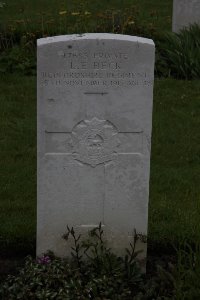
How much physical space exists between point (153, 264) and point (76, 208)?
0.72 meters

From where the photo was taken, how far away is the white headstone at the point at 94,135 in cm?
448

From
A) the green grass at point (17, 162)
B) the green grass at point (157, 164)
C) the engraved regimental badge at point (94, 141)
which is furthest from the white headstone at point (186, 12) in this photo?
the engraved regimental badge at point (94, 141)

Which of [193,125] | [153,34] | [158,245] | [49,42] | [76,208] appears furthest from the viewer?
[153,34]

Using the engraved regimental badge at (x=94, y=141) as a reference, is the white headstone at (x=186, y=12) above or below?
above

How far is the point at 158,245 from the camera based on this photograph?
5254 mm

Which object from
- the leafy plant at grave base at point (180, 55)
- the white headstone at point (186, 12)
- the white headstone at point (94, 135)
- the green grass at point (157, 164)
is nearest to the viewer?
the white headstone at point (94, 135)

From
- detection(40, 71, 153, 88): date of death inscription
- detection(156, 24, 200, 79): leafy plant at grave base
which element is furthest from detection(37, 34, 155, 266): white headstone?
detection(156, 24, 200, 79): leafy plant at grave base

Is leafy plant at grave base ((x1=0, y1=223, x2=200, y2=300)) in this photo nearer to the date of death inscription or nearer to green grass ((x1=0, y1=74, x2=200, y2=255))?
green grass ((x1=0, y1=74, x2=200, y2=255))

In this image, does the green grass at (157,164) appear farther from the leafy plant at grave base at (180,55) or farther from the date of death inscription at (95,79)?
the date of death inscription at (95,79)

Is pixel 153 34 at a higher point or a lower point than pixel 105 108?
higher

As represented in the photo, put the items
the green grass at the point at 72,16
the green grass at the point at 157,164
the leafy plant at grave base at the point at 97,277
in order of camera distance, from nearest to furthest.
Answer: the leafy plant at grave base at the point at 97,277 < the green grass at the point at 157,164 < the green grass at the point at 72,16

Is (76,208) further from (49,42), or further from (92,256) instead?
(49,42)

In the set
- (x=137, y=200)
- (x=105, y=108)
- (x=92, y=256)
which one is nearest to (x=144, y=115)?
(x=105, y=108)

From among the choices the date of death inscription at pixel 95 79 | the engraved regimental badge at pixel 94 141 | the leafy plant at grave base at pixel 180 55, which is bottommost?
the engraved regimental badge at pixel 94 141
